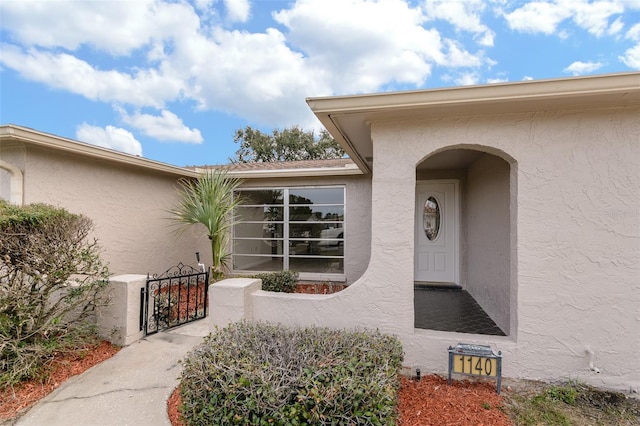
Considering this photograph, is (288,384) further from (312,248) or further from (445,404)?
(312,248)

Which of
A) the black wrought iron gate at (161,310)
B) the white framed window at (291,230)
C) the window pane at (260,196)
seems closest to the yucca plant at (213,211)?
the black wrought iron gate at (161,310)

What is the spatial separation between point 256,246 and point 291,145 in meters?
17.9

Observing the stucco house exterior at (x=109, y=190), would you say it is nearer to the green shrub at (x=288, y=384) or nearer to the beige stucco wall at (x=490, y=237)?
the green shrub at (x=288, y=384)

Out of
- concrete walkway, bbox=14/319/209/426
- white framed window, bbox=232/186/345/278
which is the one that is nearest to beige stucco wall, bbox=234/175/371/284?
white framed window, bbox=232/186/345/278

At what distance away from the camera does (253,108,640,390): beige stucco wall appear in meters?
3.18

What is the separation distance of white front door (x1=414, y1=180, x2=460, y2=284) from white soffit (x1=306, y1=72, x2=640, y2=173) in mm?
4229

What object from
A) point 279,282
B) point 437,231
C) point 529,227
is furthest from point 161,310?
point 437,231

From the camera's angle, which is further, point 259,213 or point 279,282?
point 259,213

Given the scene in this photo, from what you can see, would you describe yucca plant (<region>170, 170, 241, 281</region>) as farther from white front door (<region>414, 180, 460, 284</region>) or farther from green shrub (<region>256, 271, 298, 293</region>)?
white front door (<region>414, 180, 460, 284</region>)

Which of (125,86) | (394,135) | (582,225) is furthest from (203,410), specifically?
(125,86)

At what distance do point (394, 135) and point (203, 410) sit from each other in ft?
10.7

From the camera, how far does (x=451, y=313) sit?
5.10 meters

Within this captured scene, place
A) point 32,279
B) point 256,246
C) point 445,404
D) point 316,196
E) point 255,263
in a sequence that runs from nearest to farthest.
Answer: point 445,404
point 32,279
point 316,196
point 255,263
point 256,246

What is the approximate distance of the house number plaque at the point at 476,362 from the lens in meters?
3.06
